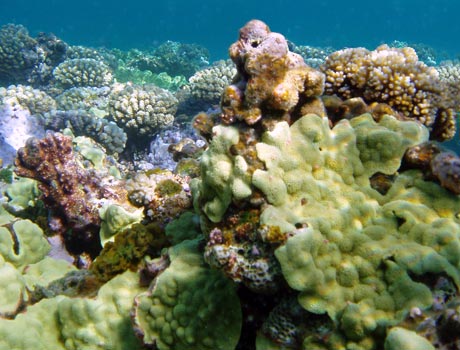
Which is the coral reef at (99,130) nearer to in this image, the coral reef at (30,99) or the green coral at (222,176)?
the coral reef at (30,99)

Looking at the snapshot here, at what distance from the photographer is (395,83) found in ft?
12.3

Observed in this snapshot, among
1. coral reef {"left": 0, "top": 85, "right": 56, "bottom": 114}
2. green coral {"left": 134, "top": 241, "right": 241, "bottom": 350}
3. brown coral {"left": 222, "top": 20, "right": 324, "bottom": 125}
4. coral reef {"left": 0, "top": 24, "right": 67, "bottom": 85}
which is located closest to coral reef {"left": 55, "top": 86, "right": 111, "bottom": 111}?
coral reef {"left": 0, "top": 85, "right": 56, "bottom": 114}

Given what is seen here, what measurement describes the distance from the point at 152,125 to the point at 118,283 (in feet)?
21.7

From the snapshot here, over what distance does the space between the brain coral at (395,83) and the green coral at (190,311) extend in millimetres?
2457

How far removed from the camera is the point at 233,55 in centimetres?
298

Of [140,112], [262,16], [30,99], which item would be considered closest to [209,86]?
[140,112]

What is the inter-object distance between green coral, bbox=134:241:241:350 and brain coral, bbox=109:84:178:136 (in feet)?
23.0

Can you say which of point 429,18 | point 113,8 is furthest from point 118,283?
point 429,18

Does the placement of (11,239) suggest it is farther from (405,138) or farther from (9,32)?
(9,32)

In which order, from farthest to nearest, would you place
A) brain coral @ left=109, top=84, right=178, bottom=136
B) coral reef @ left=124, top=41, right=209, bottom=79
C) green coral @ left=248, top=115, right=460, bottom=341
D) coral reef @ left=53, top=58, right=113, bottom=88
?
coral reef @ left=124, top=41, right=209, bottom=79
coral reef @ left=53, top=58, right=113, bottom=88
brain coral @ left=109, top=84, right=178, bottom=136
green coral @ left=248, top=115, right=460, bottom=341

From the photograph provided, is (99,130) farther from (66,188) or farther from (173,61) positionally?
(173,61)

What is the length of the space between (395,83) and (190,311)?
9.92ft

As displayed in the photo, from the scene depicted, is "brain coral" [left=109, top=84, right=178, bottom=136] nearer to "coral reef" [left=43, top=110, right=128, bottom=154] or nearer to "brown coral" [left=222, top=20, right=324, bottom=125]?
"coral reef" [left=43, top=110, right=128, bottom=154]

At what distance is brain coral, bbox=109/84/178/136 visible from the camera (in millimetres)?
9447
